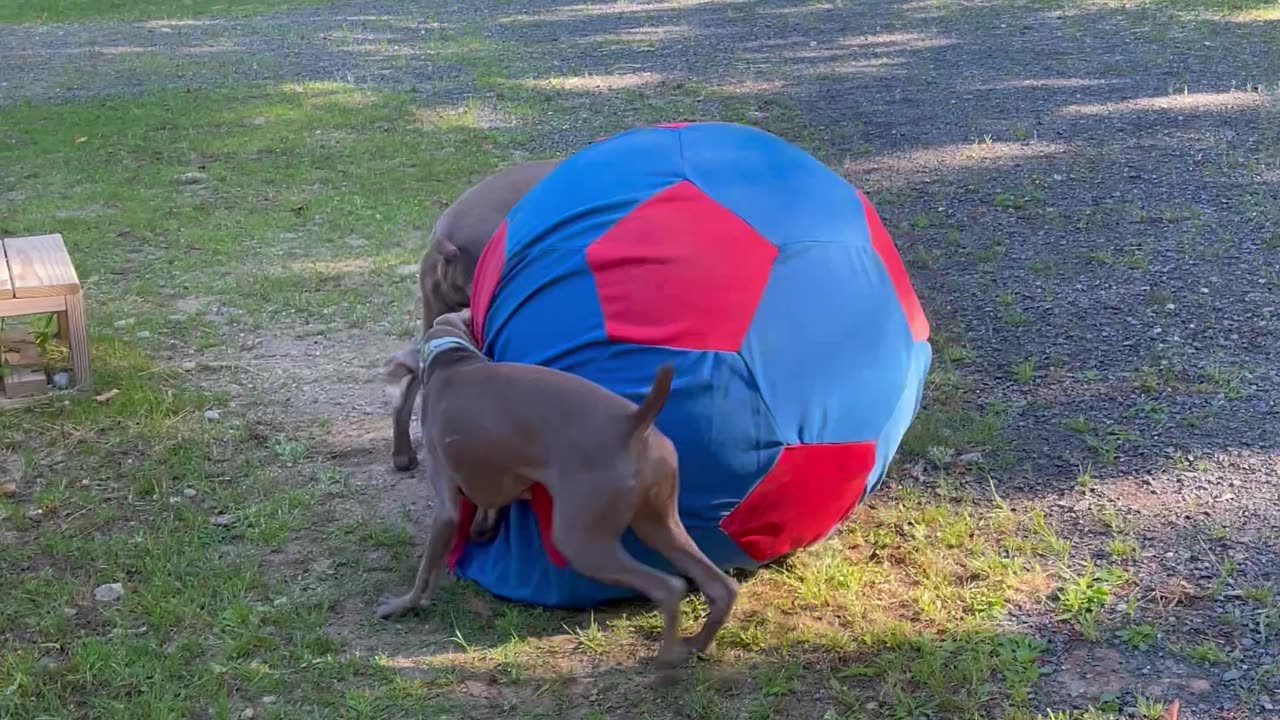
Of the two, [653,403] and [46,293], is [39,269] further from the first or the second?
[653,403]

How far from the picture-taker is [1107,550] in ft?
13.5

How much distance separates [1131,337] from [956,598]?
2.25m

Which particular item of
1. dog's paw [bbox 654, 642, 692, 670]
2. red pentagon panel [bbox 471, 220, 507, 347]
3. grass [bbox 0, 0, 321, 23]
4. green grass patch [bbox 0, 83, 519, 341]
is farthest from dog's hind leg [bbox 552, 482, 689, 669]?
grass [bbox 0, 0, 321, 23]

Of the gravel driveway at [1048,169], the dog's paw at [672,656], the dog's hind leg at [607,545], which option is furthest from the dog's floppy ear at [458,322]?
the gravel driveway at [1048,169]

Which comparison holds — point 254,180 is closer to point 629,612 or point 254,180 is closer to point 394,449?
point 394,449

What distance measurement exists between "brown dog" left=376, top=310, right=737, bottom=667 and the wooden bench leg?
96.3 inches

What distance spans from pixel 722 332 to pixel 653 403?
538mm

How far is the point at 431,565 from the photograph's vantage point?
3990mm

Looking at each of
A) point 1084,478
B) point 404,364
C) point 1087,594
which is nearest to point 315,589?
point 404,364

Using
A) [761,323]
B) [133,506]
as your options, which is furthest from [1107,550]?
[133,506]

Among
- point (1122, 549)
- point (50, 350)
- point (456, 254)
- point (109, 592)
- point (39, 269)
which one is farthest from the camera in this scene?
point (50, 350)

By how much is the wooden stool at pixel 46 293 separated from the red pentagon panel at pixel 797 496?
11.0 ft

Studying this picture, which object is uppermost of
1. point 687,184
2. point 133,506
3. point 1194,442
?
point 687,184

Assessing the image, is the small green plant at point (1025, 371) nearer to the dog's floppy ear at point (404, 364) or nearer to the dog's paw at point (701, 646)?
the dog's paw at point (701, 646)
